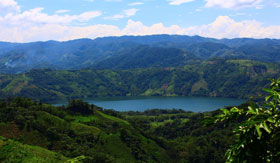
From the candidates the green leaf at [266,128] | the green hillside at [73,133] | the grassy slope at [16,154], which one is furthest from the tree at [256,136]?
the green hillside at [73,133]

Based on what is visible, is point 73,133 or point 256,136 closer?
point 256,136

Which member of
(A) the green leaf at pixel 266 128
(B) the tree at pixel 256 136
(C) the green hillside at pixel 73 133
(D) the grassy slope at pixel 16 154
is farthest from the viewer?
(C) the green hillside at pixel 73 133

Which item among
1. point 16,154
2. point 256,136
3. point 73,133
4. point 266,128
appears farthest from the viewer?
point 73,133

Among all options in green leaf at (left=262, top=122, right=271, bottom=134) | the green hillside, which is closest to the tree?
green leaf at (left=262, top=122, right=271, bottom=134)

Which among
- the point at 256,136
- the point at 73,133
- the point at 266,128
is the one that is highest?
the point at 266,128

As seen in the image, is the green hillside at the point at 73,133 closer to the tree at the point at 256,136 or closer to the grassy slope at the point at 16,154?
the grassy slope at the point at 16,154

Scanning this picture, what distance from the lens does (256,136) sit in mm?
7074

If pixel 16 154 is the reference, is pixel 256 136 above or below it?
above

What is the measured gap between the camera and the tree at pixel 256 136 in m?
7.00

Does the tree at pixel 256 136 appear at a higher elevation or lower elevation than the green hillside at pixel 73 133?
higher

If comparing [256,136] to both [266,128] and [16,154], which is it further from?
[16,154]

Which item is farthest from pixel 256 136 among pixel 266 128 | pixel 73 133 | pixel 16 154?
pixel 73 133

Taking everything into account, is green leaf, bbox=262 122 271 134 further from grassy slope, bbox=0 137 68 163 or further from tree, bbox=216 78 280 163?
grassy slope, bbox=0 137 68 163

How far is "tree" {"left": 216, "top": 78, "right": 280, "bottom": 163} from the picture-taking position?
700 cm
